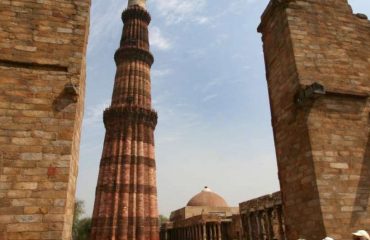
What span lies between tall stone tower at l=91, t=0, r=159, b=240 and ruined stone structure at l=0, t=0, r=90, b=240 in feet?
45.1

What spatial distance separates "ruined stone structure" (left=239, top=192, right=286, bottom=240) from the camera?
17609 mm

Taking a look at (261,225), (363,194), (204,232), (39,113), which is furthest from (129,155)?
(363,194)

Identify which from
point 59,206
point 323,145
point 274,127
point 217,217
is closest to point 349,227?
point 323,145

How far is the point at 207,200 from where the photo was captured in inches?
1284

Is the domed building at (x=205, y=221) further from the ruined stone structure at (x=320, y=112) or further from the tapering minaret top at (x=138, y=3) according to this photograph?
the ruined stone structure at (x=320, y=112)

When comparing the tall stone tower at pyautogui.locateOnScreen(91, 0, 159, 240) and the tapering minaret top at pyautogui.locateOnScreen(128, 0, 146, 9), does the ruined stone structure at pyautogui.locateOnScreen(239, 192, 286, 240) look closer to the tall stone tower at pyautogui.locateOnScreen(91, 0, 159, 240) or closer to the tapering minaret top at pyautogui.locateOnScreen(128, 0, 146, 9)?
the tall stone tower at pyautogui.locateOnScreen(91, 0, 159, 240)

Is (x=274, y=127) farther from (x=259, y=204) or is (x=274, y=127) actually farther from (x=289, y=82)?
(x=259, y=204)

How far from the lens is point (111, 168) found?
20.0 metres

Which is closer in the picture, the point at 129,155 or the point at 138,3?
the point at 129,155

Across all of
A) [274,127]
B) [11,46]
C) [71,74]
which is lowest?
[274,127]

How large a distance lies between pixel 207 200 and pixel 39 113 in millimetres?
28643

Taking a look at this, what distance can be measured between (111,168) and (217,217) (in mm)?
9914

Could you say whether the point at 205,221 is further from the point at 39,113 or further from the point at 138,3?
the point at 39,113

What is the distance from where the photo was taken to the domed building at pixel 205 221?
2491 centimetres
